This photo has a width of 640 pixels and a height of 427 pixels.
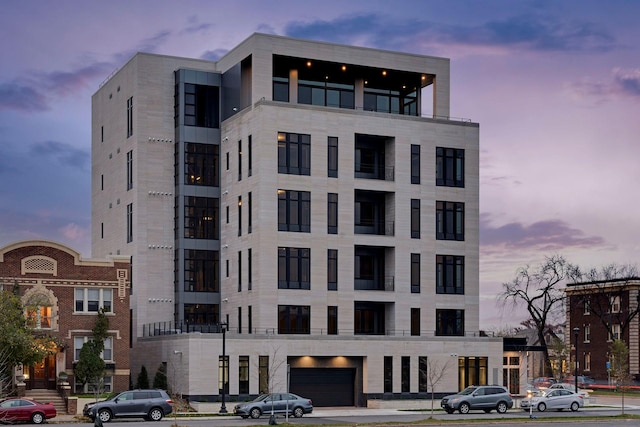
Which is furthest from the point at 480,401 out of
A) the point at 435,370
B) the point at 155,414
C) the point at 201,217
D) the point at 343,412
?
the point at 201,217

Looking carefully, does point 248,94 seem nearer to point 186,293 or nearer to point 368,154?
point 368,154

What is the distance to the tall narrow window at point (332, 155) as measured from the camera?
80875 millimetres

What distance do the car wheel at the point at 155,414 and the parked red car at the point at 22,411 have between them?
588 cm

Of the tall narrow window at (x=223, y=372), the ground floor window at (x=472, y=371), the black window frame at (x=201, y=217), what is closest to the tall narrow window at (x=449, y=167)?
the ground floor window at (x=472, y=371)

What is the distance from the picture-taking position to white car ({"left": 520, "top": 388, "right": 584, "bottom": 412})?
7262 cm

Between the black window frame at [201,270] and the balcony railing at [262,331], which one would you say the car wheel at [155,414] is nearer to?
the balcony railing at [262,331]

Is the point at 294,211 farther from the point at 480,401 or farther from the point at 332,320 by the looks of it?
the point at 480,401

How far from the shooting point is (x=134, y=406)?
6162 centimetres

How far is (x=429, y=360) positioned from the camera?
79938mm

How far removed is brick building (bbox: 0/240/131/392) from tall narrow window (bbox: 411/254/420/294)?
2250 cm

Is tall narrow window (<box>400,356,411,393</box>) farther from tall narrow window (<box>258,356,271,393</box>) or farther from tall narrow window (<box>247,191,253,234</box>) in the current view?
tall narrow window (<box>247,191,253,234</box>)

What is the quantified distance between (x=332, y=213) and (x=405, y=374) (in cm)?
1354

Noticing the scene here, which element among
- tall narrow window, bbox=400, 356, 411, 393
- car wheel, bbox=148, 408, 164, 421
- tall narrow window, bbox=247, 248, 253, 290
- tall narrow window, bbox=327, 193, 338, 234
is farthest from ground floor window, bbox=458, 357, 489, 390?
car wheel, bbox=148, 408, 164, 421

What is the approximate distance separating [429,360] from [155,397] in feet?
82.6
